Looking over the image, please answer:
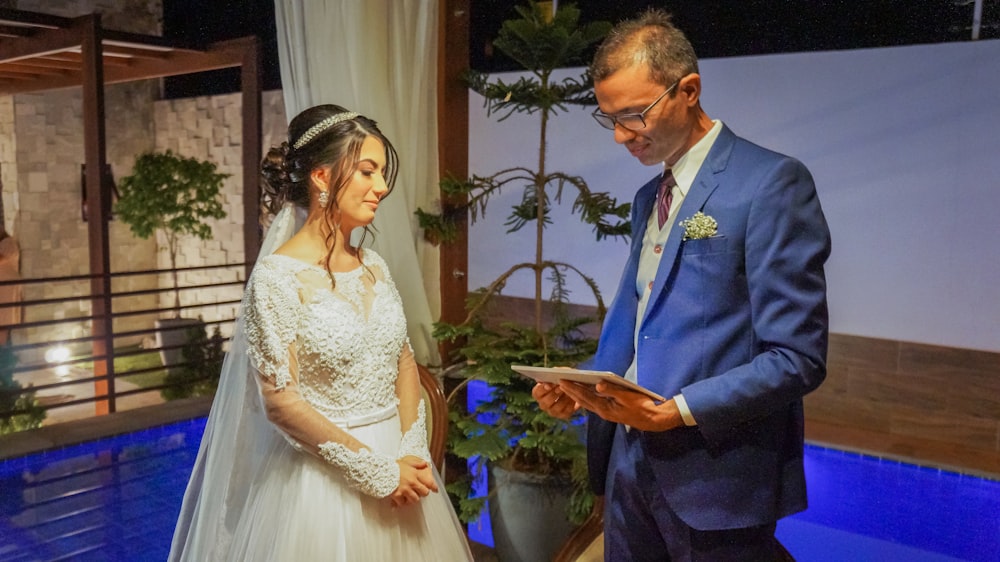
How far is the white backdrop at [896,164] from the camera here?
393 cm

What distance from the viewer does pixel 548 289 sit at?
5.71 meters

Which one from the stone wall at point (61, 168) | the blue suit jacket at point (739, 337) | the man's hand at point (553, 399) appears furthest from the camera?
the stone wall at point (61, 168)

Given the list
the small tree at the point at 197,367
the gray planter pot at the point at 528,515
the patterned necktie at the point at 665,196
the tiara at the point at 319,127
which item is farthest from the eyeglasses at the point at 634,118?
the small tree at the point at 197,367

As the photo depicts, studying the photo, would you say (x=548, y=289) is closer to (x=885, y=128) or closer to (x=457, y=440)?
(x=885, y=128)

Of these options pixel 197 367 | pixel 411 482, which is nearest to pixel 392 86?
pixel 411 482

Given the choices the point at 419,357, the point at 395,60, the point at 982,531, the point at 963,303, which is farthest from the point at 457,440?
the point at 963,303

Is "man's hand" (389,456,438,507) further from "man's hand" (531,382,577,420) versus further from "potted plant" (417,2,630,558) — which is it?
"potted plant" (417,2,630,558)

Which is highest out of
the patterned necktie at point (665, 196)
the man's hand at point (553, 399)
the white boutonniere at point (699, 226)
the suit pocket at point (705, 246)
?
the patterned necktie at point (665, 196)

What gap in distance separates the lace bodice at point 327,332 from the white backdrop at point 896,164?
303 cm

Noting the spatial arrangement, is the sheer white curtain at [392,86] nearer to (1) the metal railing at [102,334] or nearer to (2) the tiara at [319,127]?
(2) the tiara at [319,127]

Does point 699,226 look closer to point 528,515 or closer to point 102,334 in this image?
point 528,515

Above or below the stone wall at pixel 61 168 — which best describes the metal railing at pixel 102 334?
below

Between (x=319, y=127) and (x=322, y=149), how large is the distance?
0.06 metres

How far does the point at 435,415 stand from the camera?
2541 millimetres
